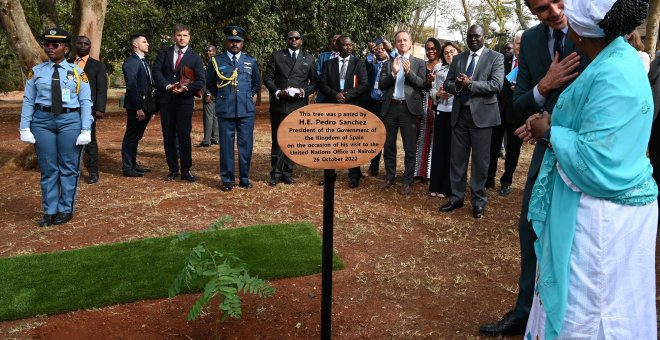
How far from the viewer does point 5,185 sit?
7.34m

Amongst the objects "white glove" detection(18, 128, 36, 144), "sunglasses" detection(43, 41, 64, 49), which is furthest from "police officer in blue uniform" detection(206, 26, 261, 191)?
"white glove" detection(18, 128, 36, 144)

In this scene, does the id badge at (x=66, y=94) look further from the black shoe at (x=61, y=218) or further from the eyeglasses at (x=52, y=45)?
the black shoe at (x=61, y=218)

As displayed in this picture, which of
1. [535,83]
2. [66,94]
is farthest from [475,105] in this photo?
[66,94]

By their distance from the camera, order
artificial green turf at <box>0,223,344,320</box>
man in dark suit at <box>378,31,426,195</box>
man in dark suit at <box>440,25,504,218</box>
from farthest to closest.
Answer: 1. man in dark suit at <box>378,31,426,195</box>
2. man in dark suit at <box>440,25,504,218</box>
3. artificial green turf at <box>0,223,344,320</box>

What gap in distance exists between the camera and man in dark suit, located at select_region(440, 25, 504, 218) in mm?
5680

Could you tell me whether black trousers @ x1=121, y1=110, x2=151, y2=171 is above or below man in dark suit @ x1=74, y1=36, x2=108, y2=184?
below

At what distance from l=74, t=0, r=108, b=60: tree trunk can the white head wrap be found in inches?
310

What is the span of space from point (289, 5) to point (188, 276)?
14.1m

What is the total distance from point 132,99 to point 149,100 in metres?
0.25

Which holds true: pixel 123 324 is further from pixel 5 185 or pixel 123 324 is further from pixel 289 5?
pixel 289 5

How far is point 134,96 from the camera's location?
25.7ft

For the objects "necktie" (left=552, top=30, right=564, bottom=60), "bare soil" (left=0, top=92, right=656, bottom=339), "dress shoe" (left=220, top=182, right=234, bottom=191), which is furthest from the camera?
"dress shoe" (left=220, top=182, right=234, bottom=191)

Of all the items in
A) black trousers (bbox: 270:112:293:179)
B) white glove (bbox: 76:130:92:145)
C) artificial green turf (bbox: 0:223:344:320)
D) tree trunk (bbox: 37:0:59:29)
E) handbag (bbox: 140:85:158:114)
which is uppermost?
tree trunk (bbox: 37:0:59:29)

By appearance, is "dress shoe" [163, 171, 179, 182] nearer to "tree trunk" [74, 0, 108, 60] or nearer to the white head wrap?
"tree trunk" [74, 0, 108, 60]
